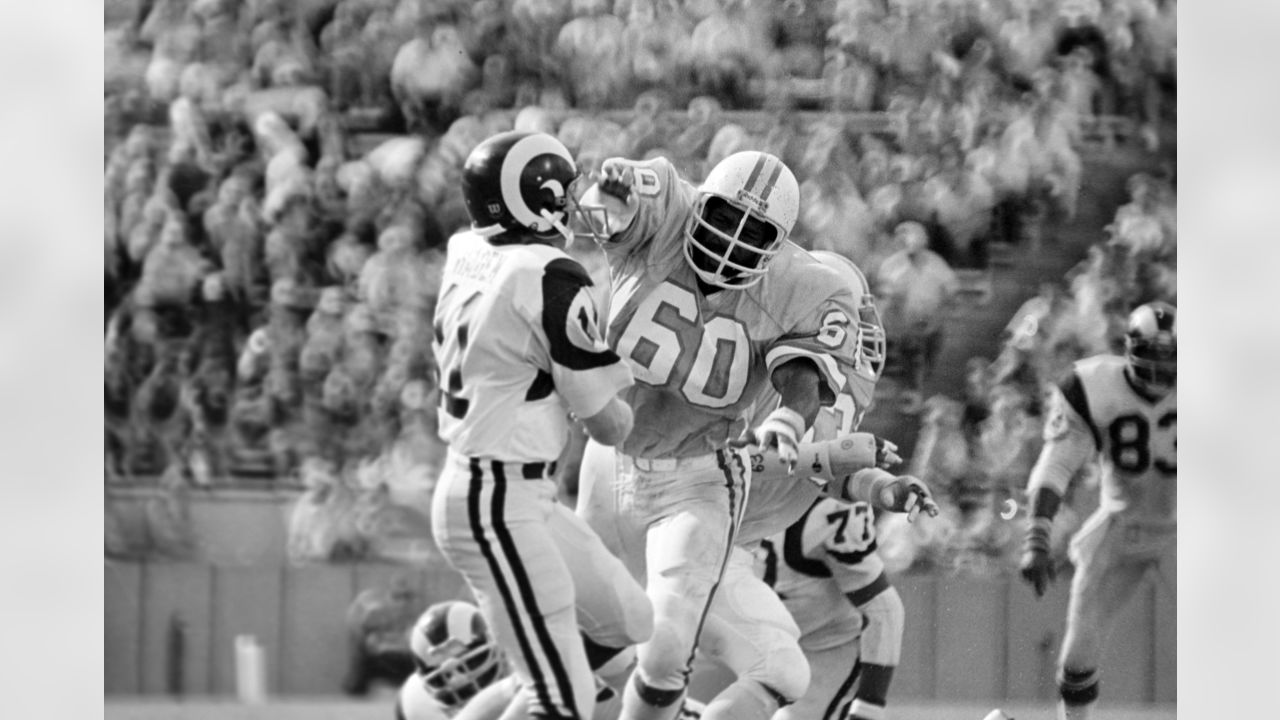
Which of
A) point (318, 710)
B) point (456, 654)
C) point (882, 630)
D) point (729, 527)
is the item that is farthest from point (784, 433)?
point (318, 710)

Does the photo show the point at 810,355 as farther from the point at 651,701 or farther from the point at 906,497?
the point at 651,701

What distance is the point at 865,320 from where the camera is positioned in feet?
16.7

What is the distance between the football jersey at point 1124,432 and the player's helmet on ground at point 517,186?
7.95 ft

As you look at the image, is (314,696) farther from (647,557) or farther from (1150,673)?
(1150,673)

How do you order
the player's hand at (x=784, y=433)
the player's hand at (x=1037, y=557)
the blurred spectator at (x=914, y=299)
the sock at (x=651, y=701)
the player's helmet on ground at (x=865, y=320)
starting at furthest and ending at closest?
the blurred spectator at (x=914, y=299) → the player's hand at (x=1037, y=557) → the player's helmet on ground at (x=865, y=320) → the sock at (x=651, y=701) → the player's hand at (x=784, y=433)

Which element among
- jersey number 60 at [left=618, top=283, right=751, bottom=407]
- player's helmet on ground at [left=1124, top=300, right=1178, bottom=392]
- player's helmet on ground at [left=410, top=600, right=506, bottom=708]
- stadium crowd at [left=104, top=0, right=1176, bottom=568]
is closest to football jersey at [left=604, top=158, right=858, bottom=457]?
jersey number 60 at [left=618, top=283, right=751, bottom=407]

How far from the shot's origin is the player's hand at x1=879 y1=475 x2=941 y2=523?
4.68 metres

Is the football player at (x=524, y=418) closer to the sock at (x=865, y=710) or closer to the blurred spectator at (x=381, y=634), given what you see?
the sock at (x=865, y=710)

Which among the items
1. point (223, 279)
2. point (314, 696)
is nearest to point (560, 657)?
point (314, 696)

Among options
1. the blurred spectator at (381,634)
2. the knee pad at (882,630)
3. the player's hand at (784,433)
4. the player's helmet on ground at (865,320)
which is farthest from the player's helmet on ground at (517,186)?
the blurred spectator at (381,634)

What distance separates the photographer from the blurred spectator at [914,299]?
5.88 metres

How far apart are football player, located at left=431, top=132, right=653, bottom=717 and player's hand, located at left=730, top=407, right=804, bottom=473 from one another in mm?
459
